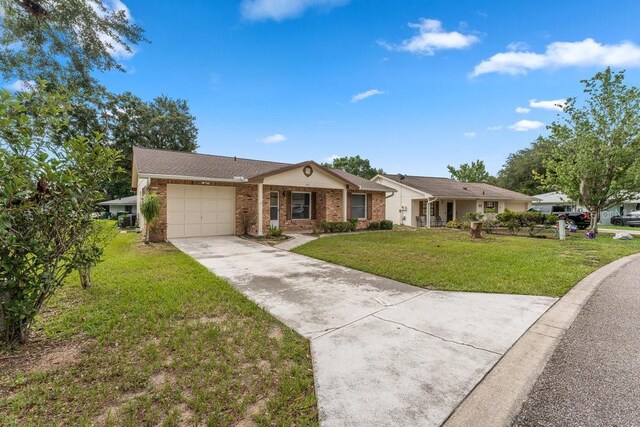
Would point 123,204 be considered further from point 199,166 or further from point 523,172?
point 523,172

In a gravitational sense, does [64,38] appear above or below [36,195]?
above

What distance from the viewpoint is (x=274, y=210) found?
49.9 ft

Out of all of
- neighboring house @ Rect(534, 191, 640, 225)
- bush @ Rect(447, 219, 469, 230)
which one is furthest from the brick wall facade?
neighboring house @ Rect(534, 191, 640, 225)

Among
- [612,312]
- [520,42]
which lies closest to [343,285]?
[612,312]

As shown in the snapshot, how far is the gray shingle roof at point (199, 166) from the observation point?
12.2 m

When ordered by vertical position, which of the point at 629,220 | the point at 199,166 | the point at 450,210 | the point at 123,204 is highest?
the point at 199,166

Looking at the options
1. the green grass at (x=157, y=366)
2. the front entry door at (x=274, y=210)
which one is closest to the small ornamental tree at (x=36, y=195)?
the green grass at (x=157, y=366)

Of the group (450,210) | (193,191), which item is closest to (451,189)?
(450,210)

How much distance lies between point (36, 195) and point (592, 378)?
18.5 feet

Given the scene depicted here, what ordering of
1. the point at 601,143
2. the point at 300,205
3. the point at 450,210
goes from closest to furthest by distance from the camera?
1. the point at 601,143
2. the point at 300,205
3. the point at 450,210

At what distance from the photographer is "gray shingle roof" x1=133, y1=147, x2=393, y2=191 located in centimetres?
1223

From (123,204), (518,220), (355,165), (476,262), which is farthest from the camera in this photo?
(355,165)

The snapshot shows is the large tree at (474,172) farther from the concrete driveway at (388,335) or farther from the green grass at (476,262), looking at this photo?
the concrete driveway at (388,335)

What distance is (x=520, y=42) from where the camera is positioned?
11516mm
